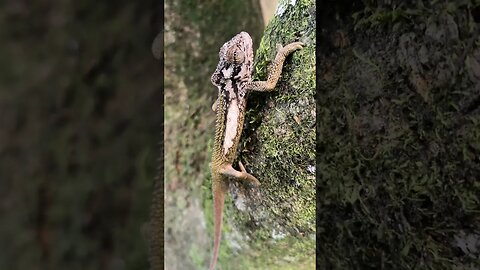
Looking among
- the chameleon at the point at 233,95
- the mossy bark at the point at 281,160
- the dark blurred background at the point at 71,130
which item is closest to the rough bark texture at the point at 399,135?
the mossy bark at the point at 281,160

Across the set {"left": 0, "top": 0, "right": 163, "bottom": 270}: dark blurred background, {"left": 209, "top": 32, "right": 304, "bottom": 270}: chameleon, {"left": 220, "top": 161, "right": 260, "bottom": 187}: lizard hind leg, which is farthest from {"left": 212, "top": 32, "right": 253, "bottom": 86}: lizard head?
{"left": 0, "top": 0, "right": 163, "bottom": 270}: dark blurred background

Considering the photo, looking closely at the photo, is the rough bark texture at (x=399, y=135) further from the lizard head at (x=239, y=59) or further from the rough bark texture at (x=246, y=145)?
the lizard head at (x=239, y=59)

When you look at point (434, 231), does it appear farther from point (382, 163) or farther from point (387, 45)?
point (387, 45)

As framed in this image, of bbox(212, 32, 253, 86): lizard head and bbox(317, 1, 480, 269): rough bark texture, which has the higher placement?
bbox(212, 32, 253, 86): lizard head

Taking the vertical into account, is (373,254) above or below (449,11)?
below

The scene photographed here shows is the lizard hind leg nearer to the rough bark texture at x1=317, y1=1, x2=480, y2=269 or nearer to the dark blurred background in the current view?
the rough bark texture at x1=317, y1=1, x2=480, y2=269

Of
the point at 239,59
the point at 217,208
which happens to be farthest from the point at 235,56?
the point at 217,208

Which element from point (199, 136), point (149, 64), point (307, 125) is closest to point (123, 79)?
point (149, 64)
